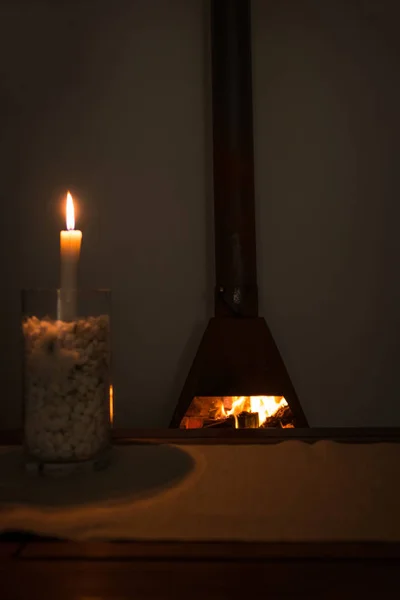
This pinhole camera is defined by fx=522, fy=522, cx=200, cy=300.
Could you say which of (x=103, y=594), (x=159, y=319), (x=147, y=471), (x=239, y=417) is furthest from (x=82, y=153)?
(x=103, y=594)

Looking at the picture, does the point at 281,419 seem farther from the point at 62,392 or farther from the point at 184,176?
the point at 62,392

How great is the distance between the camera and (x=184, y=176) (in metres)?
1.95

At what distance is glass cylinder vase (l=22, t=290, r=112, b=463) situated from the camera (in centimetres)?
54

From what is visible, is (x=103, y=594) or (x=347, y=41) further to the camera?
(x=347, y=41)

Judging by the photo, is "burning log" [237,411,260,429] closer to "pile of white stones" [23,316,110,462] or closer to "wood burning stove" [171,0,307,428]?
"wood burning stove" [171,0,307,428]

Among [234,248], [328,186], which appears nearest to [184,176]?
[234,248]

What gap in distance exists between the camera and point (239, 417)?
5.48 ft

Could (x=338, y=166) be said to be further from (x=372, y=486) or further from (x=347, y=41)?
(x=372, y=486)

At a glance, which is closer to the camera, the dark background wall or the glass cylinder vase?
the glass cylinder vase

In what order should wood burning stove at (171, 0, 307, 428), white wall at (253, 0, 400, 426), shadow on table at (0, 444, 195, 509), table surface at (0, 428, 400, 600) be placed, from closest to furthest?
table surface at (0, 428, 400, 600)
shadow on table at (0, 444, 195, 509)
wood burning stove at (171, 0, 307, 428)
white wall at (253, 0, 400, 426)

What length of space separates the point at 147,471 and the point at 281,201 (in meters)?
1.54

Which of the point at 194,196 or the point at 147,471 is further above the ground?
the point at 194,196

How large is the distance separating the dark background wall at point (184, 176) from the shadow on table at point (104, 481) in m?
1.33

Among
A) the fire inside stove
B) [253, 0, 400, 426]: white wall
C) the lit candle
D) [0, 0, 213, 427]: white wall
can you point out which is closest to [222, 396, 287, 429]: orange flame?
the fire inside stove
